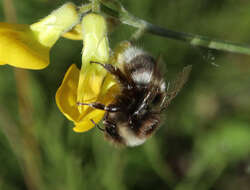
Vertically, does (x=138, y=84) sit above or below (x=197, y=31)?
above

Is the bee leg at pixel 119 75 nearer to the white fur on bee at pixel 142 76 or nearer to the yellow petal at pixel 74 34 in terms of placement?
the white fur on bee at pixel 142 76

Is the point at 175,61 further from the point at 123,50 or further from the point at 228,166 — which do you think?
the point at 123,50

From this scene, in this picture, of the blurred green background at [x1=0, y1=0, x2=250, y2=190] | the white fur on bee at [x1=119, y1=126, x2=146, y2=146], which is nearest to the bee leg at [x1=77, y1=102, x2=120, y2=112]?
the white fur on bee at [x1=119, y1=126, x2=146, y2=146]

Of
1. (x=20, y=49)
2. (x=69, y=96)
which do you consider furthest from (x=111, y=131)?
(x=20, y=49)

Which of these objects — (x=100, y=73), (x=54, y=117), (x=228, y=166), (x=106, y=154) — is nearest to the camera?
(x=100, y=73)

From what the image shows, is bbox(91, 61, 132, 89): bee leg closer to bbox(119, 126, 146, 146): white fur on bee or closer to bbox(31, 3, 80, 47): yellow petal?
bbox(119, 126, 146, 146): white fur on bee

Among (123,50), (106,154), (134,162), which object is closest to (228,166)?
(134,162)
